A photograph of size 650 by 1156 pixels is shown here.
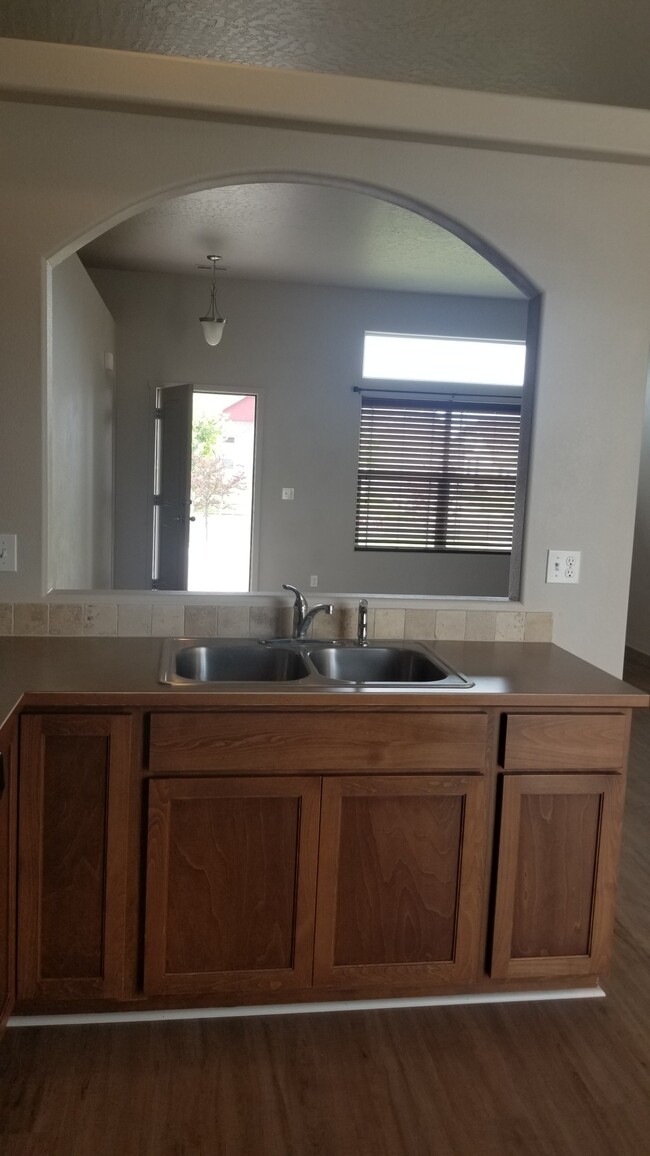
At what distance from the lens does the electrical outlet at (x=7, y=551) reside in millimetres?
2418

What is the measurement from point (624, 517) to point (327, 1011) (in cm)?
170

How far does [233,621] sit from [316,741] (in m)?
0.62

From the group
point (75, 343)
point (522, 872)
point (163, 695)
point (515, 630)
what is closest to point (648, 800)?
point (515, 630)

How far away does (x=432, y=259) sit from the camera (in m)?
5.91

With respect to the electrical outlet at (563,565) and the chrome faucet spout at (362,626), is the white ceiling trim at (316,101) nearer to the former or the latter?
the electrical outlet at (563,565)

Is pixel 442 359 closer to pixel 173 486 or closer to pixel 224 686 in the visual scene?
pixel 173 486

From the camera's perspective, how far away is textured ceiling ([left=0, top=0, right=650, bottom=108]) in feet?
7.61

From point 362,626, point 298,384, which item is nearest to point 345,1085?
point 362,626

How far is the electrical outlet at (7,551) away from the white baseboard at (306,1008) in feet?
3.85

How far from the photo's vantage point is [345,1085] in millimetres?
Result: 1924

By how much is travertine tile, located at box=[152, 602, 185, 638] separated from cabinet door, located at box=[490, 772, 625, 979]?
103cm

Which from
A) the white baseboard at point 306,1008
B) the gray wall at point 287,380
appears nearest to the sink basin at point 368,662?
the white baseboard at point 306,1008

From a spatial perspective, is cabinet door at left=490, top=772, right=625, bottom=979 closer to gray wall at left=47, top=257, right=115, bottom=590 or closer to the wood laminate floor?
the wood laminate floor

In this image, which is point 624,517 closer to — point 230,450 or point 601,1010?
point 601,1010
